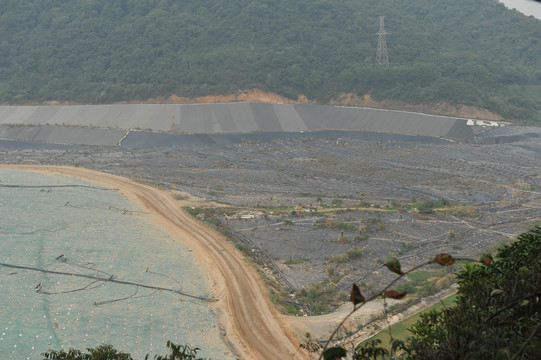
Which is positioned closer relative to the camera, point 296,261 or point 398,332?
point 398,332

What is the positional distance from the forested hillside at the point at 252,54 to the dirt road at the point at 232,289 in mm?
51833

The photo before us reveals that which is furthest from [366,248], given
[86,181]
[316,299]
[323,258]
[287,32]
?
[287,32]

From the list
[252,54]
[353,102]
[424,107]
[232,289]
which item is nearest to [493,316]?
[232,289]

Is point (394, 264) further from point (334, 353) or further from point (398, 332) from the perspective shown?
point (398, 332)

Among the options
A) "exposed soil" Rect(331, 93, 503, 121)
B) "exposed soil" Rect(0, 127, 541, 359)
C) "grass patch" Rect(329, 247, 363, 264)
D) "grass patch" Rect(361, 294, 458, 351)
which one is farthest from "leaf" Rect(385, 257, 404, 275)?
"exposed soil" Rect(331, 93, 503, 121)

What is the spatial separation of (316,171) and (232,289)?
30.1m

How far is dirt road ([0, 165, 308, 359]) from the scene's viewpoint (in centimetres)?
2230

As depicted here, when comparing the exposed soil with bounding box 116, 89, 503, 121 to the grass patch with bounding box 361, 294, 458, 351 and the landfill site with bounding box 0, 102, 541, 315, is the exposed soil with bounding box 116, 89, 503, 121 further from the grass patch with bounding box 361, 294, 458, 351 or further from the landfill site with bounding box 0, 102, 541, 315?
the grass patch with bounding box 361, 294, 458, 351

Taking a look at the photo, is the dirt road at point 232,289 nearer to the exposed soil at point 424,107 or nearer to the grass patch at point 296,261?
the grass patch at point 296,261

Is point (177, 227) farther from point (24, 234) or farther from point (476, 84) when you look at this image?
point (476, 84)

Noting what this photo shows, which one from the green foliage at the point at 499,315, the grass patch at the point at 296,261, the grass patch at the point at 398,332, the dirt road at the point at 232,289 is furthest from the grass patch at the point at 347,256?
the green foliage at the point at 499,315

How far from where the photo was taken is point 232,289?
27.1 m

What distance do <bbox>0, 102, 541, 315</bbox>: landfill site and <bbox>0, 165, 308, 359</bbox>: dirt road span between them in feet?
5.80

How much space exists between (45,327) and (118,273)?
6.20 m
